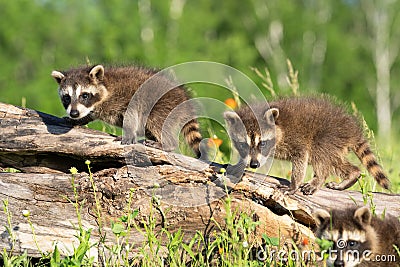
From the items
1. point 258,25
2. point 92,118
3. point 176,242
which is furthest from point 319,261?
point 258,25

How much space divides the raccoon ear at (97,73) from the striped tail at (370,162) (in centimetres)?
338

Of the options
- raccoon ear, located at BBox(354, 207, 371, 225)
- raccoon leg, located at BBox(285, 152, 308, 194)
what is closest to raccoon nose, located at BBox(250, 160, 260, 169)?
raccoon leg, located at BBox(285, 152, 308, 194)

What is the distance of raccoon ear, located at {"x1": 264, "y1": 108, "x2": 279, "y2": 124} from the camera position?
727 cm

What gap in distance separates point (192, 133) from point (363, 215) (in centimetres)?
318

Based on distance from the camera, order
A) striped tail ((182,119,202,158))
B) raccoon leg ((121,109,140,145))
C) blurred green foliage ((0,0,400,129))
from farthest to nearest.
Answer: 1. blurred green foliage ((0,0,400,129))
2. striped tail ((182,119,202,158))
3. raccoon leg ((121,109,140,145))

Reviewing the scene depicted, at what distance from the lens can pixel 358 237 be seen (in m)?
5.35

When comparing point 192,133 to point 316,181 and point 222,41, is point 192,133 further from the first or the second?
point 222,41

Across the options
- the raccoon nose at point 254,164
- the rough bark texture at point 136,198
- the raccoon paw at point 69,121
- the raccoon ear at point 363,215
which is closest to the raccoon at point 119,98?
the raccoon paw at point 69,121

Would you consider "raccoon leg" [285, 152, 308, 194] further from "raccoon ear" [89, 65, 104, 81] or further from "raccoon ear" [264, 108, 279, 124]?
"raccoon ear" [89, 65, 104, 81]

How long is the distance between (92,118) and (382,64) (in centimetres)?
3062

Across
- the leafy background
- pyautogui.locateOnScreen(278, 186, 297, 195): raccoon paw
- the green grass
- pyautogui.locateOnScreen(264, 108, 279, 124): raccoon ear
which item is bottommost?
the green grass

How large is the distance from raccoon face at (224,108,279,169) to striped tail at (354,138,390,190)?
1158 mm

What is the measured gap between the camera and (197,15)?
116 ft

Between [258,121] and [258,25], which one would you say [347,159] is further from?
[258,25]
